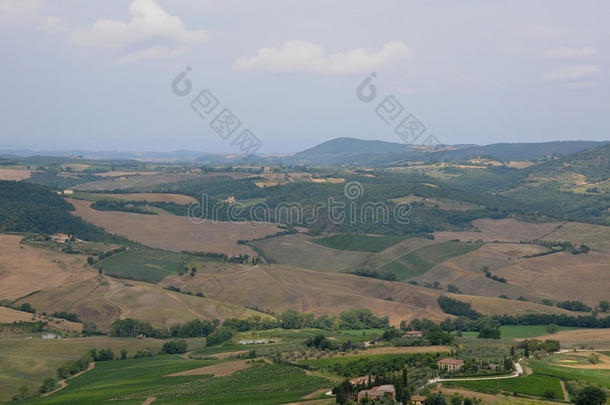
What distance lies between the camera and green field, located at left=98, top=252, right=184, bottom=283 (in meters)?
110

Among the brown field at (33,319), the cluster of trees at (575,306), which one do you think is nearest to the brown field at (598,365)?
the cluster of trees at (575,306)

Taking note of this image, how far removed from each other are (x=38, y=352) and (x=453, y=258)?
276 feet

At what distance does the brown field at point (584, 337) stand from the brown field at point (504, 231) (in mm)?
69488

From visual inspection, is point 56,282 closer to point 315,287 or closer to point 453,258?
point 315,287

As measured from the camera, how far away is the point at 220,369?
6556 cm

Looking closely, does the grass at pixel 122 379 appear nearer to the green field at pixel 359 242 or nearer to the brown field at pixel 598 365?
the brown field at pixel 598 365

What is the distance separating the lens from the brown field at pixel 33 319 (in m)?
86.4

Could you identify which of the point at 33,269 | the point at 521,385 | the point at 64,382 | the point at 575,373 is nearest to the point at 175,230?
the point at 33,269

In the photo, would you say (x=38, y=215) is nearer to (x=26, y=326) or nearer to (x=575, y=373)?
(x=26, y=326)

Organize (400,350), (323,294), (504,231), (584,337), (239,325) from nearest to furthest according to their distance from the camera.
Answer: (400,350) < (584,337) < (239,325) < (323,294) < (504,231)

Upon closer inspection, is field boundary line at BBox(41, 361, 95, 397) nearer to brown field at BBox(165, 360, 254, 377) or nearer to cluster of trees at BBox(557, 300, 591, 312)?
brown field at BBox(165, 360, 254, 377)

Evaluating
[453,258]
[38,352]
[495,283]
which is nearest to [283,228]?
[453,258]

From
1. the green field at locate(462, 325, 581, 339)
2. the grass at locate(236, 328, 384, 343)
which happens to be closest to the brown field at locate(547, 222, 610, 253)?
the green field at locate(462, 325, 581, 339)

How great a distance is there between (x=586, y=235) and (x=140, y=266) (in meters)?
102
